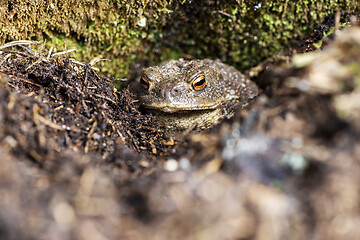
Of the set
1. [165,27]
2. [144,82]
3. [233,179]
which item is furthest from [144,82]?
[233,179]

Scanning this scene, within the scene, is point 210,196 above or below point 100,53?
above

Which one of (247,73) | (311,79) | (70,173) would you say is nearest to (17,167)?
(70,173)

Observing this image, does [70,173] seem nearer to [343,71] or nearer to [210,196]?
[210,196]

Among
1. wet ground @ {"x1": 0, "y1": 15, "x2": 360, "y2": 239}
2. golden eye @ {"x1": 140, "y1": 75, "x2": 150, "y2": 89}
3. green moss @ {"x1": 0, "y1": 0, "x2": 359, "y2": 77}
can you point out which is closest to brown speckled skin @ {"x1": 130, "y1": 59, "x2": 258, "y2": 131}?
golden eye @ {"x1": 140, "y1": 75, "x2": 150, "y2": 89}

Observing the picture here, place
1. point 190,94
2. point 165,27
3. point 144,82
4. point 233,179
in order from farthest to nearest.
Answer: point 165,27 → point 144,82 → point 190,94 → point 233,179

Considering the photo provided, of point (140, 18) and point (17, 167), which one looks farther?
point (140, 18)

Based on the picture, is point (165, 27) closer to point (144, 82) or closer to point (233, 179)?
point (144, 82)
